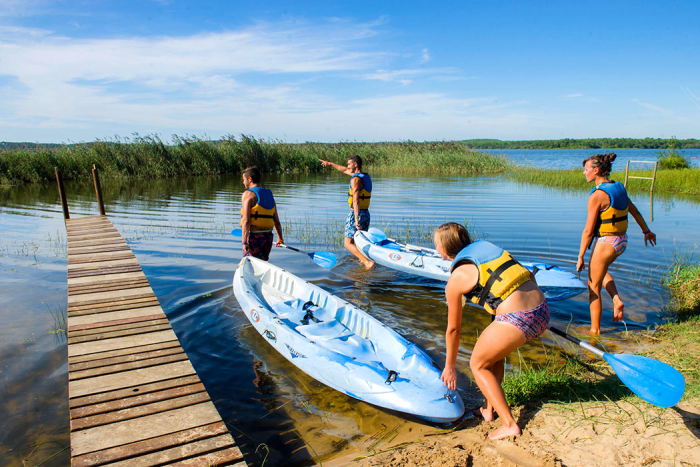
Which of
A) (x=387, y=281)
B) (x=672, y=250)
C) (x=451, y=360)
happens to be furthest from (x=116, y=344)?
(x=672, y=250)

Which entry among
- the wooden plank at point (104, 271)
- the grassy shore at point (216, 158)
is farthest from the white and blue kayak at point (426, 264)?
the grassy shore at point (216, 158)

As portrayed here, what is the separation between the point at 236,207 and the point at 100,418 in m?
12.4

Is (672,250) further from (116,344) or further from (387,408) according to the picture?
(116,344)

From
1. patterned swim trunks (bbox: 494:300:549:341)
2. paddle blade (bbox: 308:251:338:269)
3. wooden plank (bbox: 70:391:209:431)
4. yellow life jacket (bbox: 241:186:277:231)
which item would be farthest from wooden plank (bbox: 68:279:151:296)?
patterned swim trunks (bbox: 494:300:549:341)

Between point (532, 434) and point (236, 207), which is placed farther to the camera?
point (236, 207)

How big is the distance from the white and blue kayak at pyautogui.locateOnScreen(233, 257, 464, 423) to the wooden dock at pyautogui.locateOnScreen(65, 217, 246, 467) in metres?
0.98

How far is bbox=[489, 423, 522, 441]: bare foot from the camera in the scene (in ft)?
9.12

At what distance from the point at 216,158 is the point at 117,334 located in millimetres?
23187

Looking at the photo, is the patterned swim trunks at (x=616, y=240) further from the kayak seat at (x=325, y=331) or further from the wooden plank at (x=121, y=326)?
the wooden plank at (x=121, y=326)

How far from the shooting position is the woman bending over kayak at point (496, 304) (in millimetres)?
2703

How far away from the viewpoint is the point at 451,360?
298cm

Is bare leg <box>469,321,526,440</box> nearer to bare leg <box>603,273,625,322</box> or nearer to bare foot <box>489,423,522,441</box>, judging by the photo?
bare foot <box>489,423,522,441</box>

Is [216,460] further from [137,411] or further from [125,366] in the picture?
[125,366]

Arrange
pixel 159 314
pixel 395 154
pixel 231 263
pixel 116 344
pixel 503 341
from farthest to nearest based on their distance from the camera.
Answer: pixel 395 154 → pixel 231 263 → pixel 159 314 → pixel 116 344 → pixel 503 341
